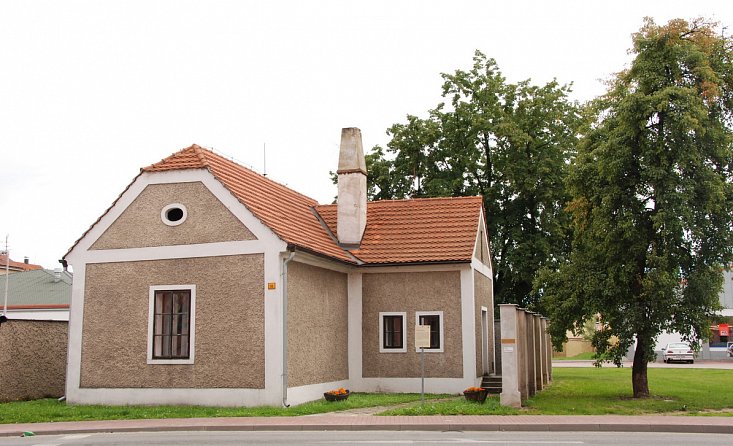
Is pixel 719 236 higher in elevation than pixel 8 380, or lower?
higher

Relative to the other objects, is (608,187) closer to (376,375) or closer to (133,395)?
(376,375)

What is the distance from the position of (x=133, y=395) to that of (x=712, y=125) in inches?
657

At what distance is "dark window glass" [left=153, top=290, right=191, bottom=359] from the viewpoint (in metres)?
19.7

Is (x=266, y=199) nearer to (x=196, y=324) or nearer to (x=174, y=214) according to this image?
(x=174, y=214)

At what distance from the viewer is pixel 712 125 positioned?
20.5 m

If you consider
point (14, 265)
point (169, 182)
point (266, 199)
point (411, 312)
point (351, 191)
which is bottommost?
point (411, 312)

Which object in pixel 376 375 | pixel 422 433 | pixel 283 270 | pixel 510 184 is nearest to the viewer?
pixel 422 433

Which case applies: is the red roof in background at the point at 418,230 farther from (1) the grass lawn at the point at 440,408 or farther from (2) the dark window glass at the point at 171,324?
(2) the dark window glass at the point at 171,324

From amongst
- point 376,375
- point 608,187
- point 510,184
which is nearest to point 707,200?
point 608,187

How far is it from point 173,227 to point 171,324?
8.28 ft

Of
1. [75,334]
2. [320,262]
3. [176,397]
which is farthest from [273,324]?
[75,334]

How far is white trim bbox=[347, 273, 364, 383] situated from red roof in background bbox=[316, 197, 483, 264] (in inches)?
32.7

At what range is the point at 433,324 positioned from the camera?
74.9ft

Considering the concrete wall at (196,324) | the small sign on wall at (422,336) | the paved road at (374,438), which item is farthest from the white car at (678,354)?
the concrete wall at (196,324)
